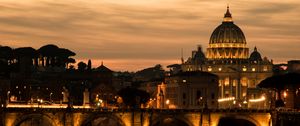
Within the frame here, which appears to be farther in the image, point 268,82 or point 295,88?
point 268,82

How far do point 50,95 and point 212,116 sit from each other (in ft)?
223

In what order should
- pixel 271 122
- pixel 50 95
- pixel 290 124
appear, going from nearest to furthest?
pixel 290 124 → pixel 271 122 → pixel 50 95

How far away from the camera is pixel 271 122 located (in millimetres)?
128500

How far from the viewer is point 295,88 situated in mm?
151125

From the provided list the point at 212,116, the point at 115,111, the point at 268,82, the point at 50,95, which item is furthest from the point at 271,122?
the point at 50,95

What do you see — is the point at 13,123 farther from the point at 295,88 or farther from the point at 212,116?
the point at 295,88

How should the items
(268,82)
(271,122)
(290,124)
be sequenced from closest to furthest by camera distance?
(290,124) → (271,122) → (268,82)

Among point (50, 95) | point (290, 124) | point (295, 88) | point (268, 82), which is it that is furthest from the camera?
point (50, 95)

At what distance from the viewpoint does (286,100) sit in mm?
154500

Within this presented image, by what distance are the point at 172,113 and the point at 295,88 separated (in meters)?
20.8

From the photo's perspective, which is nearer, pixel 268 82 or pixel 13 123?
pixel 13 123

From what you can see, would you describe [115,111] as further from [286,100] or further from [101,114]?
[286,100]

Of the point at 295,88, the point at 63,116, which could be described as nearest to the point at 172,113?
the point at 63,116

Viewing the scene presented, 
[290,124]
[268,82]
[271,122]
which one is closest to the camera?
[290,124]
